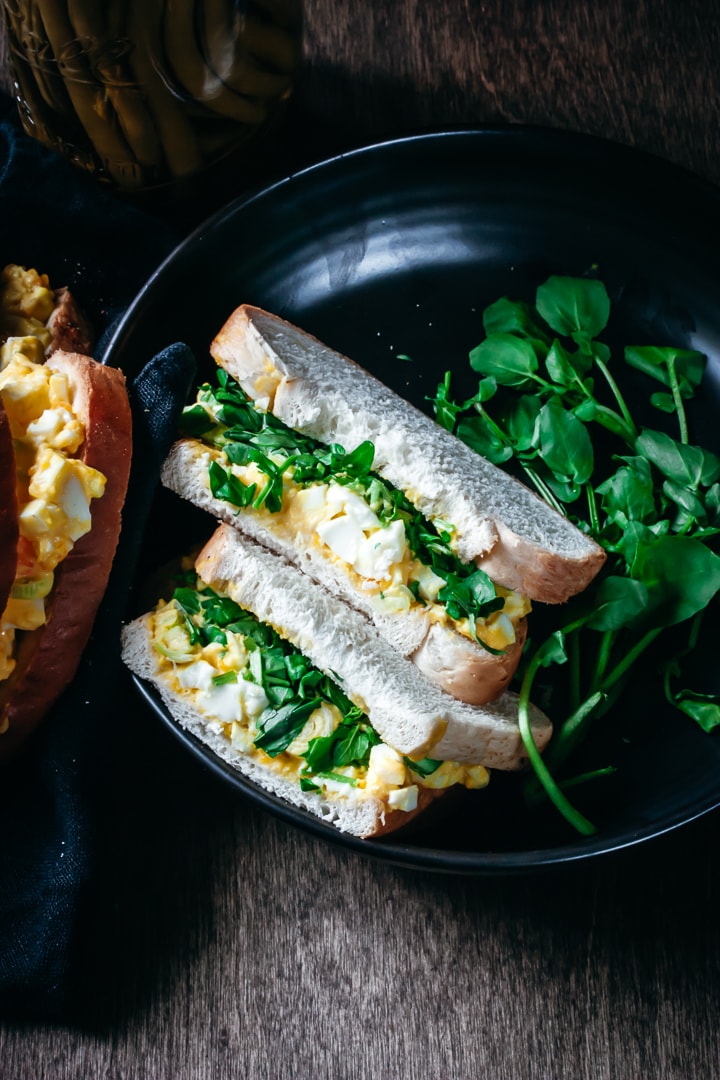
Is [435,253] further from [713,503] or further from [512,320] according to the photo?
[713,503]

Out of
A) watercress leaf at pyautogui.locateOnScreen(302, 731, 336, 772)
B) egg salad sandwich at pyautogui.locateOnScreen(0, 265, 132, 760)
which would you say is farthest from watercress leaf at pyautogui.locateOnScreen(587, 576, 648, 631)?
egg salad sandwich at pyautogui.locateOnScreen(0, 265, 132, 760)

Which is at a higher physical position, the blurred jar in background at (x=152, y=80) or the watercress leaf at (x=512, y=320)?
the blurred jar in background at (x=152, y=80)

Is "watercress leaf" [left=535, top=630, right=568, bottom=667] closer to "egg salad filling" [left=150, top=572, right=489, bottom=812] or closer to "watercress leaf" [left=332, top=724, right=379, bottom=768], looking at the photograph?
"egg salad filling" [left=150, top=572, right=489, bottom=812]

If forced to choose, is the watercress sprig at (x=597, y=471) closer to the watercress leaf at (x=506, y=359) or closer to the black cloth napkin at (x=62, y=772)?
the watercress leaf at (x=506, y=359)

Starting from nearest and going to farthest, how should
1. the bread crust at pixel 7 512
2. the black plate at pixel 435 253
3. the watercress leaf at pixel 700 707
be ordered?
1. the bread crust at pixel 7 512
2. the watercress leaf at pixel 700 707
3. the black plate at pixel 435 253

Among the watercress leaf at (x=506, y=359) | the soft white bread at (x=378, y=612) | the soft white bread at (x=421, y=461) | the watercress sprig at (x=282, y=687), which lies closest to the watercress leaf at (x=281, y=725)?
the watercress sprig at (x=282, y=687)

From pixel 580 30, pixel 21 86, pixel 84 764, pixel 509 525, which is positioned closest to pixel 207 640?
pixel 84 764
